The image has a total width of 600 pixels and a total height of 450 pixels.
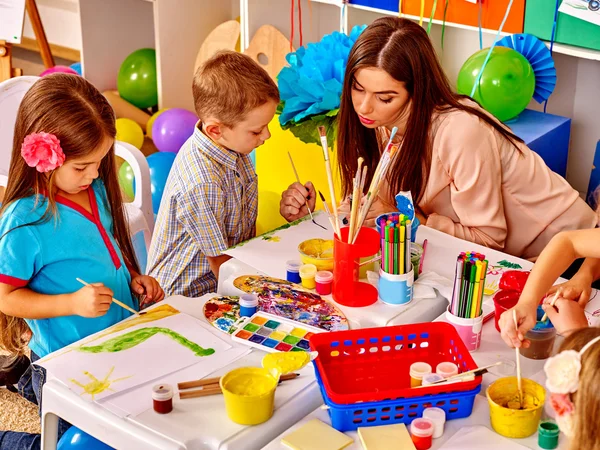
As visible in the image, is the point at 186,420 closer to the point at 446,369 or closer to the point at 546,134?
the point at 446,369

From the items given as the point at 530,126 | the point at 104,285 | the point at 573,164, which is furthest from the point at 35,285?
the point at 573,164

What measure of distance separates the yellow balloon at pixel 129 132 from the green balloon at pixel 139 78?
228 mm

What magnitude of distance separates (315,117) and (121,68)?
71.1 inches

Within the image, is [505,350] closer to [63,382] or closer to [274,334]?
[274,334]

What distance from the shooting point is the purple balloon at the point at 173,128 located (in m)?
3.23

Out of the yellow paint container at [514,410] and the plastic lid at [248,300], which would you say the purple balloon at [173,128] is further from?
the yellow paint container at [514,410]

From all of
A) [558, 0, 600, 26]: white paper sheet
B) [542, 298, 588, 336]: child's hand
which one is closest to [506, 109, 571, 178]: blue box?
[558, 0, 600, 26]: white paper sheet

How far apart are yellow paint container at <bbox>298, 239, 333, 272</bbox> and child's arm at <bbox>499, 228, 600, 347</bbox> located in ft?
1.30

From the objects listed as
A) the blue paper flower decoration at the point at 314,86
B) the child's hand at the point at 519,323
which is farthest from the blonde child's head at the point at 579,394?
the blue paper flower decoration at the point at 314,86

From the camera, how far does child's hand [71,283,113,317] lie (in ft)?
4.58

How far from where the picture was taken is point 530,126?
7.82ft

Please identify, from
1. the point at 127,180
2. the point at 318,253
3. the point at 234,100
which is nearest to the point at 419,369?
the point at 318,253

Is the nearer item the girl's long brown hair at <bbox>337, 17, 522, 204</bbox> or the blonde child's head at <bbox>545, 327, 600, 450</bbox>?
the blonde child's head at <bbox>545, 327, 600, 450</bbox>

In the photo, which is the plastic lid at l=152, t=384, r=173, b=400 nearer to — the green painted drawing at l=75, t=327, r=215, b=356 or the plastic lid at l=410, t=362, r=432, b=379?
the green painted drawing at l=75, t=327, r=215, b=356
